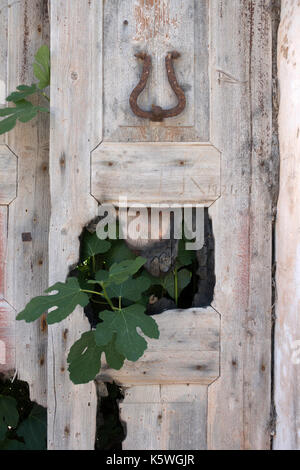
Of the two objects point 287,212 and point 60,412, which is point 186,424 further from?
point 287,212

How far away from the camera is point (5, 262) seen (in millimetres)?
1734

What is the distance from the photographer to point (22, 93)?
5.15 feet

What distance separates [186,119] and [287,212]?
18.7 inches

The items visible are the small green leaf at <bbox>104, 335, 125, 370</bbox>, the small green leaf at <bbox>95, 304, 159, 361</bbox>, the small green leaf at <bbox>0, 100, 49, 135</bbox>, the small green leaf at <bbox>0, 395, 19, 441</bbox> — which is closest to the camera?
Result: the small green leaf at <bbox>95, 304, 159, 361</bbox>

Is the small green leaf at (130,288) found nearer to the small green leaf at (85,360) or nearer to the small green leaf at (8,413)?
the small green leaf at (85,360)

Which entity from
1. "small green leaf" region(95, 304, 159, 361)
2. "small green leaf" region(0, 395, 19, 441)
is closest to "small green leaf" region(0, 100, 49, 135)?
"small green leaf" region(95, 304, 159, 361)

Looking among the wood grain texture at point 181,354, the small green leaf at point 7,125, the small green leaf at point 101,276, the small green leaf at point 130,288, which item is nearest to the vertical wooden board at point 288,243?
the wood grain texture at point 181,354

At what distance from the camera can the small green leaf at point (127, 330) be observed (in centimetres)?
127

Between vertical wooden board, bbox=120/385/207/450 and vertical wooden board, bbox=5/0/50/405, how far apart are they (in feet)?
1.28

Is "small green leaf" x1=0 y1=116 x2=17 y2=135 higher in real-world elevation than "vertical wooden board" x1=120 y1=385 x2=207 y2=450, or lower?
higher

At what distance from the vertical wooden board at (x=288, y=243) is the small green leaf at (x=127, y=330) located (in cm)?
49

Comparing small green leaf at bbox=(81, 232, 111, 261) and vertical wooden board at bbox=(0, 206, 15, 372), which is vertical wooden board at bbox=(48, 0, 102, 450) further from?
vertical wooden board at bbox=(0, 206, 15, 372)

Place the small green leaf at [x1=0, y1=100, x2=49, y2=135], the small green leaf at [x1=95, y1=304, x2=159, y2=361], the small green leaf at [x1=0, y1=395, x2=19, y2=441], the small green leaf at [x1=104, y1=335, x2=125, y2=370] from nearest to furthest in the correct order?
the small green leaf at [x1=95, y1=304, x2=159, y2=361] → the small green leaf at [x1=104, y1=335, x2=125, y2=370] → the small green leaf at [x1=0, y1=100, x2=49, y2=135] → the small green leaf at [x1=0, y1=395, x2=19, y2=441]

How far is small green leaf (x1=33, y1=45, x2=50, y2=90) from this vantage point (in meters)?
1.58
